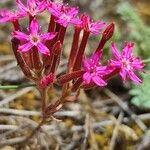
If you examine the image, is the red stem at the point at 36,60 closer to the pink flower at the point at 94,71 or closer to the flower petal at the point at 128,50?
the pink flower at the point at 94,71

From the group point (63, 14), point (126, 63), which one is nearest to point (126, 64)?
point (126, 63)

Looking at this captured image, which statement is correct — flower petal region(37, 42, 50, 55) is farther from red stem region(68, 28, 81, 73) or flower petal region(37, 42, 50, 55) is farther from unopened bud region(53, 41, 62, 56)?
red stem region(68, 28, 81, 73)

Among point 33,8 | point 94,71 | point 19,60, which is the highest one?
point 33,8

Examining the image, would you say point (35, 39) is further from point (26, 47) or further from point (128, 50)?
point (128, 50)

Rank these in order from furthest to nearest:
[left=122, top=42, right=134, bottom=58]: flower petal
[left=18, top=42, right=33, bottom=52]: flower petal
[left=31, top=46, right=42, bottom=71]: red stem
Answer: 1. [left=122, top=42, right=134, bottom=58]: flower petal
2. [left=31, top=46, right=42, bottom=71]: red stem
3. [left=18, top=42, right=33, bottom=52]: flower petal

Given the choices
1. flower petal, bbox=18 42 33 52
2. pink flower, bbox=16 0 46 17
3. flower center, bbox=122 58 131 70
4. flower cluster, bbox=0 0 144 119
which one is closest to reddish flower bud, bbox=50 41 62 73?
flower cluster, bbox=0 0 144 119

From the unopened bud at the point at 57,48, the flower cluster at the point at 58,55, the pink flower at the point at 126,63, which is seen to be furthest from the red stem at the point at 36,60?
the pink flower at the point at 126,63

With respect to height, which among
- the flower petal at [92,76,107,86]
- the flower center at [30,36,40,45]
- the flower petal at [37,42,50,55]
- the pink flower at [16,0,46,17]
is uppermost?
the pink flower at [16,0,46,17]

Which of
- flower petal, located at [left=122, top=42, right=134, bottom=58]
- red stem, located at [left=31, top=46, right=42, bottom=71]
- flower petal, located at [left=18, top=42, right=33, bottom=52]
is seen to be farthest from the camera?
flower petal, located at [left=122, top=42, right=134, bottom=58]
